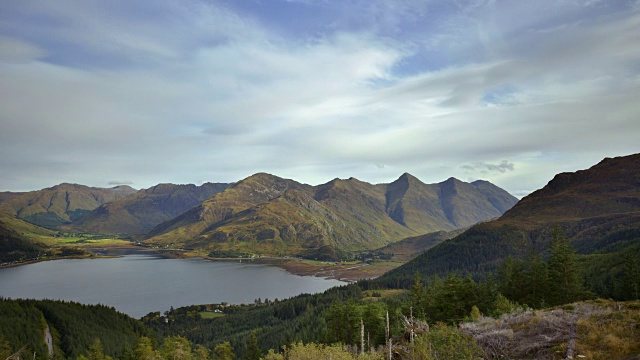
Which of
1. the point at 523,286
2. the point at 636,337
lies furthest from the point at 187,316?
the point at 636,337

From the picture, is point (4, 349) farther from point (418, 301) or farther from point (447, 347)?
point (447, 347)

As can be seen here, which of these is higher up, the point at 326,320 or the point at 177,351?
the point at 326,320

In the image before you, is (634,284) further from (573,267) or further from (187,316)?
(187,316)

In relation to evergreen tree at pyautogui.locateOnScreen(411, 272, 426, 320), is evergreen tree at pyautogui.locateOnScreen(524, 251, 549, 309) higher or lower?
higher

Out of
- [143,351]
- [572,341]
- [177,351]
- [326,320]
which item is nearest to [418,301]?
[326,320]

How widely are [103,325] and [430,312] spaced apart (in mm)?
121885

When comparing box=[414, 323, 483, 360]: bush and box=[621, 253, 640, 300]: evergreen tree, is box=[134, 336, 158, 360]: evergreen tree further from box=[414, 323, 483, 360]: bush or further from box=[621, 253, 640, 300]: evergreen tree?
box=[621, 253, 640, 300]: evergreen tree

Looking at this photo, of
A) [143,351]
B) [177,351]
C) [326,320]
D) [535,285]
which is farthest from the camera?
[326,320]

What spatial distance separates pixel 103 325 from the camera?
132m

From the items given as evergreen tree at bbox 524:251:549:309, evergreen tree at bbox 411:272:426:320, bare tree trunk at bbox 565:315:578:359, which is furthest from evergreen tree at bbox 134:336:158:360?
bare tree trunk at bbox 565:315:578:359

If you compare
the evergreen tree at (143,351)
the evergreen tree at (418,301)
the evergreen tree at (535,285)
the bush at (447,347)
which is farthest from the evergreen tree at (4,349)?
the evergreen tree at (535,285)

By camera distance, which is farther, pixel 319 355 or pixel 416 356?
pixel 319 355

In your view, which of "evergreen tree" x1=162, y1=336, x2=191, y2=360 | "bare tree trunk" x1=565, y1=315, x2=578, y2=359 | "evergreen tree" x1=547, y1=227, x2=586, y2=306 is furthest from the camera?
"evergreen tree" x1=162, y1=336, x2=191, y2=360

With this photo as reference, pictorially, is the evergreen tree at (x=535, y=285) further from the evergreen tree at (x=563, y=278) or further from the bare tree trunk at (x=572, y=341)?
the bare tree trunk at (x=572, y=341)
